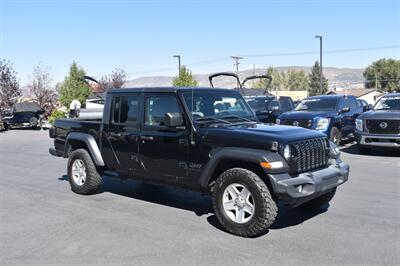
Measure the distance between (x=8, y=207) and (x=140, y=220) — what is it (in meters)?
2.43

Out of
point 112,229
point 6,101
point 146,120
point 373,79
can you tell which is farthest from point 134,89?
point 373,79

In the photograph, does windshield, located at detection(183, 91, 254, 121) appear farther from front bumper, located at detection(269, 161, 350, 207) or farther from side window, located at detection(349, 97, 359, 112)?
side window, located at detection(349, 97, 359, 112)

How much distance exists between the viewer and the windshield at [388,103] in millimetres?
12965

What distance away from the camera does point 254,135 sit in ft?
17.9

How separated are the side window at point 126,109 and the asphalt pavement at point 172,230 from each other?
53.6 inches

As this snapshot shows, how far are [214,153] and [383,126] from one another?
8043 mm

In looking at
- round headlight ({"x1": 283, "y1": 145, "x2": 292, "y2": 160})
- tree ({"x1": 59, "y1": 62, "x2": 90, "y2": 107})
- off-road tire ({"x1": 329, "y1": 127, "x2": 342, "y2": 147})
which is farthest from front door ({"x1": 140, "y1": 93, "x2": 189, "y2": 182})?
tree ({"x1": 59, "y1": 62, "x2": 90, "y2": 107})

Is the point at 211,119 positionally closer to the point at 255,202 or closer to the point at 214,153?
the point at 214,153

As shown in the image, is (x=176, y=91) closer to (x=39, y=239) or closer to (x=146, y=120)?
(x=146, y=120)

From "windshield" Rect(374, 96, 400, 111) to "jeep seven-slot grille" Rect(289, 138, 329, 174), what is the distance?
7.99 m

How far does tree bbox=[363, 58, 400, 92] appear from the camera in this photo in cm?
9944

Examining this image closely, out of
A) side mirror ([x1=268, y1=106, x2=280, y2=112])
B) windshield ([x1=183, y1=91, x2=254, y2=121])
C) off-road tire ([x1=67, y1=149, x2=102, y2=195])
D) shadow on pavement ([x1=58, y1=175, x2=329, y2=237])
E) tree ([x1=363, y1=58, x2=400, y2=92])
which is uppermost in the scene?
tree ([x1=363, y1=58, x2=400, y2=92])

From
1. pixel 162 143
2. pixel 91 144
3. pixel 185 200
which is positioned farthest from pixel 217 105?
pixel 91 144

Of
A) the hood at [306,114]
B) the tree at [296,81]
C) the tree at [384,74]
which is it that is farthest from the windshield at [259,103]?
the tree at [296,81]
